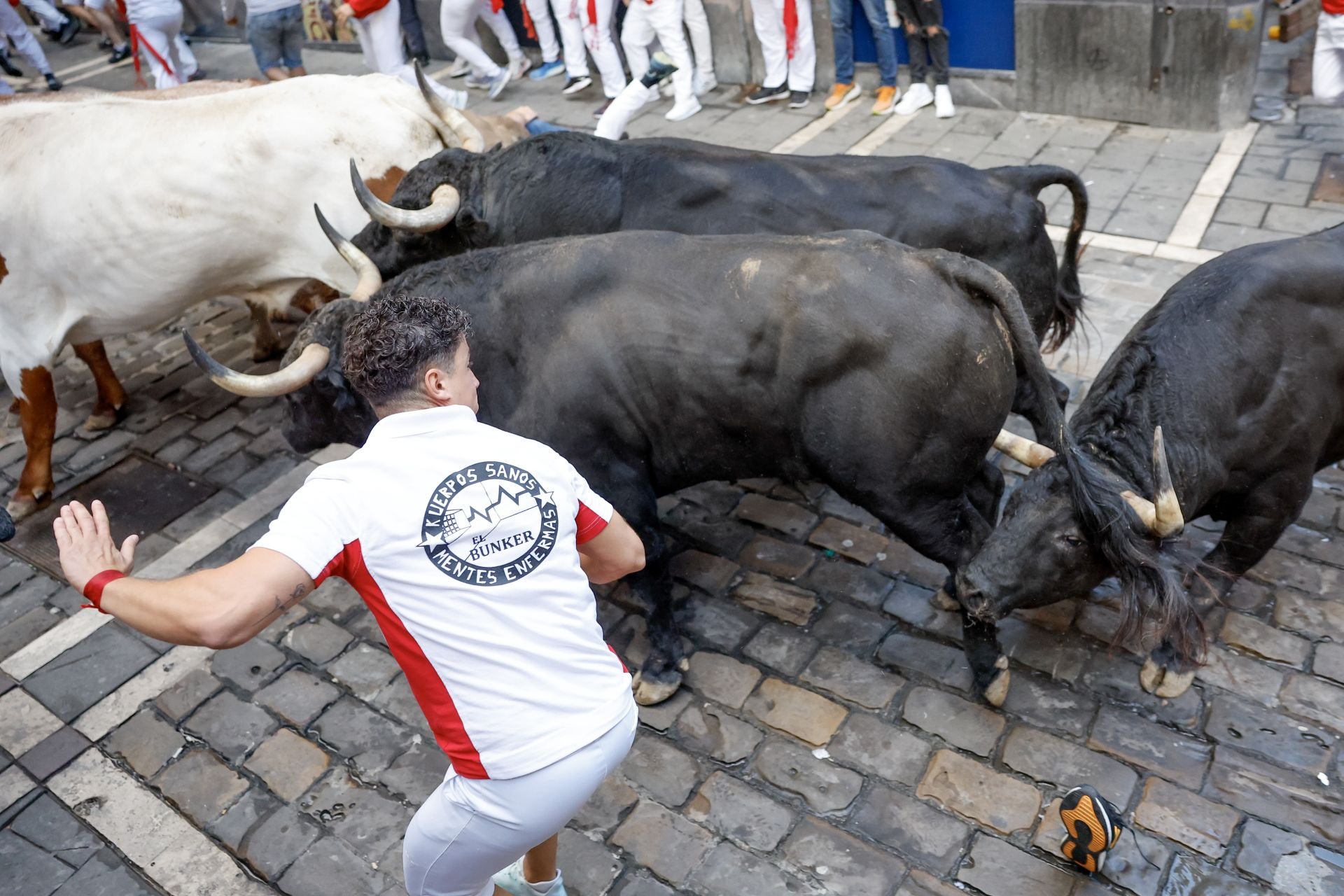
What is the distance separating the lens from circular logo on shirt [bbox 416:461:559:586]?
8.31 feet

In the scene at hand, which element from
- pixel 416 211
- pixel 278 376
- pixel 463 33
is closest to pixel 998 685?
pixel 278 376

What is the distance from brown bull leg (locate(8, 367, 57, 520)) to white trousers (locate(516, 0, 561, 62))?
7.40 meters

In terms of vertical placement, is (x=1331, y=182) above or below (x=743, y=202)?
below

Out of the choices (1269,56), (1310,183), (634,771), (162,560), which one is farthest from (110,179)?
(1269,56)

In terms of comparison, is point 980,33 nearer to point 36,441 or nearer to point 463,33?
point 463,33

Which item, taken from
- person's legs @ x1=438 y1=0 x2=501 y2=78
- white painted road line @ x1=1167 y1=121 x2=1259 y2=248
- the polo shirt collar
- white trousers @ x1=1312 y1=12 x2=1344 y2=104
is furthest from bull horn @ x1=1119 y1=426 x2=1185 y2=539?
person's legs @ x1=438 y1=0 x2=501 y2=78

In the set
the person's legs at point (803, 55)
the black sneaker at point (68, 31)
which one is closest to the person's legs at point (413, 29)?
the person's legs at point (803, 55)

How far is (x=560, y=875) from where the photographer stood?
3.60 meters

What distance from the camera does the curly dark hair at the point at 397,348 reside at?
2629mm

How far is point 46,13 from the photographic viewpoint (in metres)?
16.9

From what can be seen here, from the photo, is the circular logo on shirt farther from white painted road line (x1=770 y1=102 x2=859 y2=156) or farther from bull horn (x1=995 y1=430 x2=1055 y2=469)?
white painted road line (x1=770 y1=102 x2=859 y2=156)

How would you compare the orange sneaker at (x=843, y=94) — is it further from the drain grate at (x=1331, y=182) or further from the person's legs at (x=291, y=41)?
the person's legs at (x=291, y=41)

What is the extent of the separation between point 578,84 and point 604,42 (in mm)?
845

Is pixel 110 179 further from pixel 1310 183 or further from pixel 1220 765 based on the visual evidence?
pixel 1310 183
